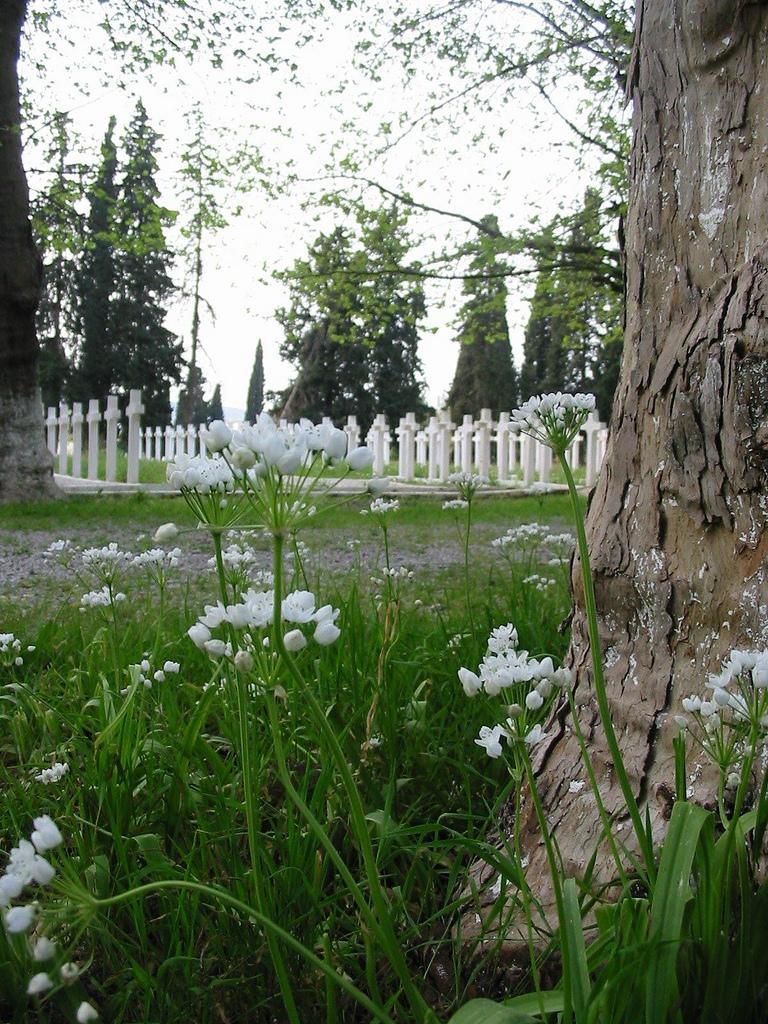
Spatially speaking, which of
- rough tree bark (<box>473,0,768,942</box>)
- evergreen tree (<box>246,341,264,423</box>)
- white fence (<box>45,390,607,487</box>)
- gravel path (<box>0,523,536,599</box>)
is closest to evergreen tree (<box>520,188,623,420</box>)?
white fence (<box>45,390,607,487</box>)

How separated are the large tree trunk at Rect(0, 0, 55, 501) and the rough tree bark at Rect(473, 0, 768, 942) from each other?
9353mm

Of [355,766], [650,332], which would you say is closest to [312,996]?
[355,766]

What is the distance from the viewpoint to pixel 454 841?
1.28 meters

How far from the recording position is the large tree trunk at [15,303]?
9562 millimetres

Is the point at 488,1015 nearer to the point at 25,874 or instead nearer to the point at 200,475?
the point at 25,874

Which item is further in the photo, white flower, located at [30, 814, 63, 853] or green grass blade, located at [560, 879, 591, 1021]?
green grass blade, located at [560, 879, 591, 1021]

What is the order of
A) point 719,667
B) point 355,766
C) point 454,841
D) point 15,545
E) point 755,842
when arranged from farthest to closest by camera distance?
point 15,545, point 355,766, point 719,667, point 454,841, point 755,842

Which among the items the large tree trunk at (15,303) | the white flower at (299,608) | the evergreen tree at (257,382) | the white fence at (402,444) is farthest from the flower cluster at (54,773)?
the evergreen tree at (257,382)

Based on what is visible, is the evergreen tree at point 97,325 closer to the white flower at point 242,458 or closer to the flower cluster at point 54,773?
the flower cluster at point 54,773

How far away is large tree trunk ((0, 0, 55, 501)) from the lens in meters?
9.56

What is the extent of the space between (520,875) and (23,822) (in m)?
1.15

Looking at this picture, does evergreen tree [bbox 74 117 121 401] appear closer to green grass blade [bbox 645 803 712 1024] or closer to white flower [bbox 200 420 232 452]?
white flower [bbox 200 420 232 452]

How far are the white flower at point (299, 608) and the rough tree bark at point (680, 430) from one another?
0.81 meters

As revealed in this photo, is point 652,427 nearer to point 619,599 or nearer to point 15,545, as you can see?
point 619,599
